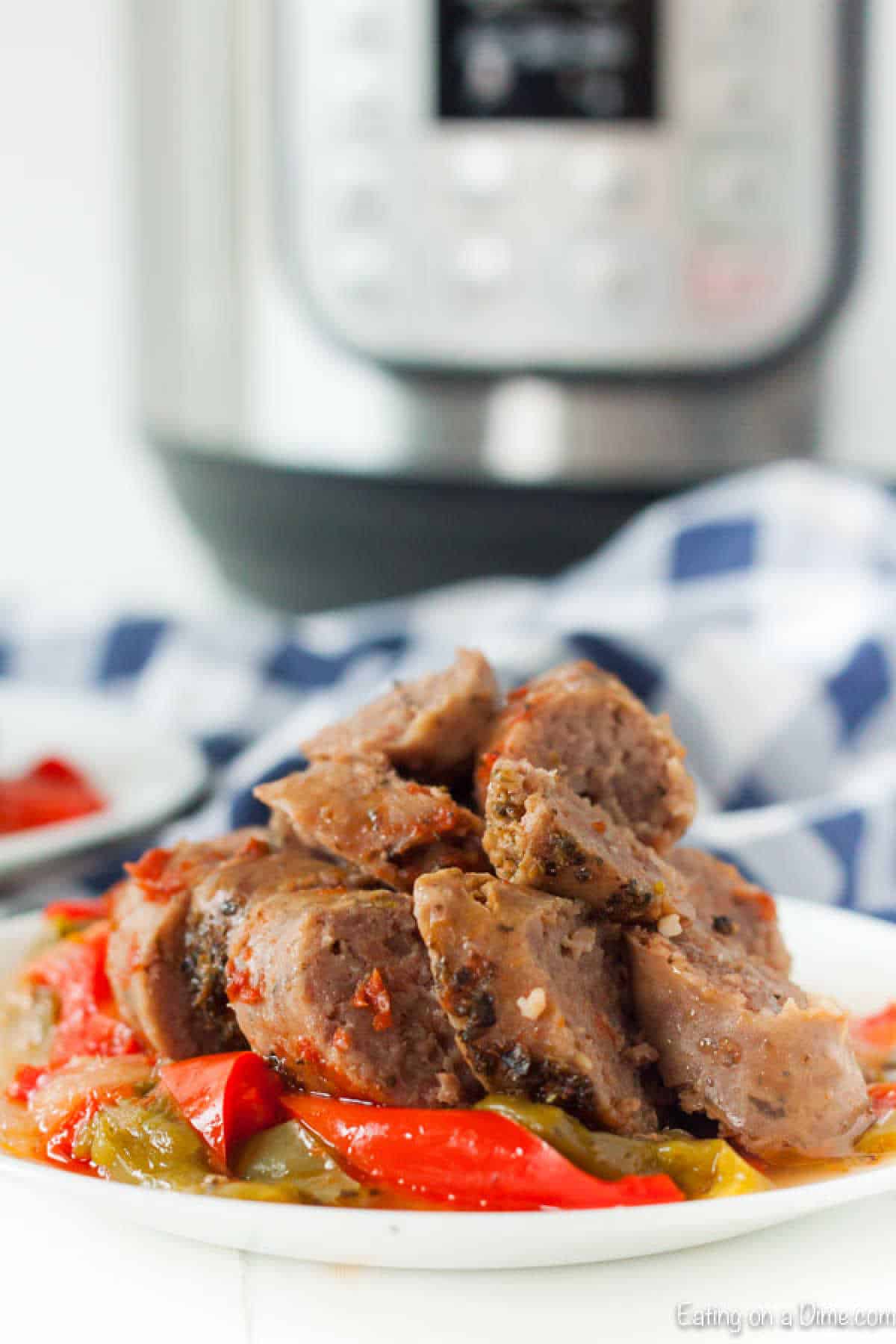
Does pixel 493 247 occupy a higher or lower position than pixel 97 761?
higher

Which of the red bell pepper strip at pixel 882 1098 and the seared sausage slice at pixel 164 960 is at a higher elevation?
the seared sausage slice at pixel 164 960

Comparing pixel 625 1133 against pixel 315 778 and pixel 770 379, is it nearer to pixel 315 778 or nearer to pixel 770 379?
pixel 315 778

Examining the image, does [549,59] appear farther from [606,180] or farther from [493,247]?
[493,247]

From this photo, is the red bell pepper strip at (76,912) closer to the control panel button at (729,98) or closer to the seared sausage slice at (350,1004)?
the seared sausage slice at (350,1004)

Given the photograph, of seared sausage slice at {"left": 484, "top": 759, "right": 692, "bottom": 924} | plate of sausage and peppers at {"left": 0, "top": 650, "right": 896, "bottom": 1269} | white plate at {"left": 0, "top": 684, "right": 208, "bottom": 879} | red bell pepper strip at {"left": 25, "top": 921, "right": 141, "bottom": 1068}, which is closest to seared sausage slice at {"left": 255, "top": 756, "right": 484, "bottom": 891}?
plate of sausage and peppers at {"left": 0, "top": 650, "right": 896, "bottom": 1269}

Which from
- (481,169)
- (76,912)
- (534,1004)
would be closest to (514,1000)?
(534,1004)

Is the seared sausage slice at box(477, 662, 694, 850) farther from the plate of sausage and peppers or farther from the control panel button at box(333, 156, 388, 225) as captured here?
the control panel button at box(333, 156, 388, 225)

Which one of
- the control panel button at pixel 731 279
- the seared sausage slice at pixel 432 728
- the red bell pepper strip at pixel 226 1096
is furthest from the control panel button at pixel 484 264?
the red bell pepper strip at pixel 226 1096
